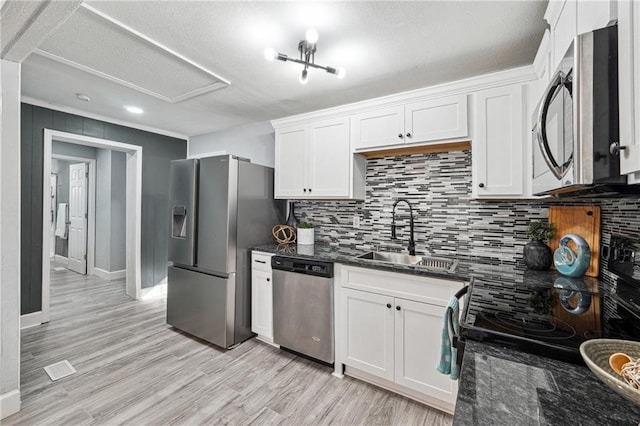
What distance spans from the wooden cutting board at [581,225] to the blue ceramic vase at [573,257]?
6 centimetres

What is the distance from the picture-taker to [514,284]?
1.49 metres

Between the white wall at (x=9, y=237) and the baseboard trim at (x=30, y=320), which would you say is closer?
the white wall at (x=9, y=237)

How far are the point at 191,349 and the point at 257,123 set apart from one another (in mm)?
2598

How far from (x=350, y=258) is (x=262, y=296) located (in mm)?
1000

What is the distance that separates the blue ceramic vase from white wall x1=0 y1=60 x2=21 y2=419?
Result: 339 centimetres

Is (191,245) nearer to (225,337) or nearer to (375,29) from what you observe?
(225,337)

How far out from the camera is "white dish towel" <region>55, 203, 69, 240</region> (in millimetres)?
5703

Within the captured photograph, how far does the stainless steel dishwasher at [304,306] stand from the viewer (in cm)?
226

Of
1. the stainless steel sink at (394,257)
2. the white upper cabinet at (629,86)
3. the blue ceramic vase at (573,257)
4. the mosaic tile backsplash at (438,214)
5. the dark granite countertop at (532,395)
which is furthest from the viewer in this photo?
the stainless steel sink at (394,257)

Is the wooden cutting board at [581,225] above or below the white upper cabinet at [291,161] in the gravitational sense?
below

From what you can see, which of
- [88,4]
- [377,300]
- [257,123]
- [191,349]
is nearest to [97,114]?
[257,123]

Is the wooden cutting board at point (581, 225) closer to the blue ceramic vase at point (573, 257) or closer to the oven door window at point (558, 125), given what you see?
the blue ceramic vase at point (573, 257)

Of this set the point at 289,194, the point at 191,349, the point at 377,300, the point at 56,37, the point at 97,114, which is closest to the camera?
the point at 56,37

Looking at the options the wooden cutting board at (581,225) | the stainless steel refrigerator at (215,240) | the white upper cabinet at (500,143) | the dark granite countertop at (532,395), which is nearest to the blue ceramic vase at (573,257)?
the wooden cutting board at (581,225)
